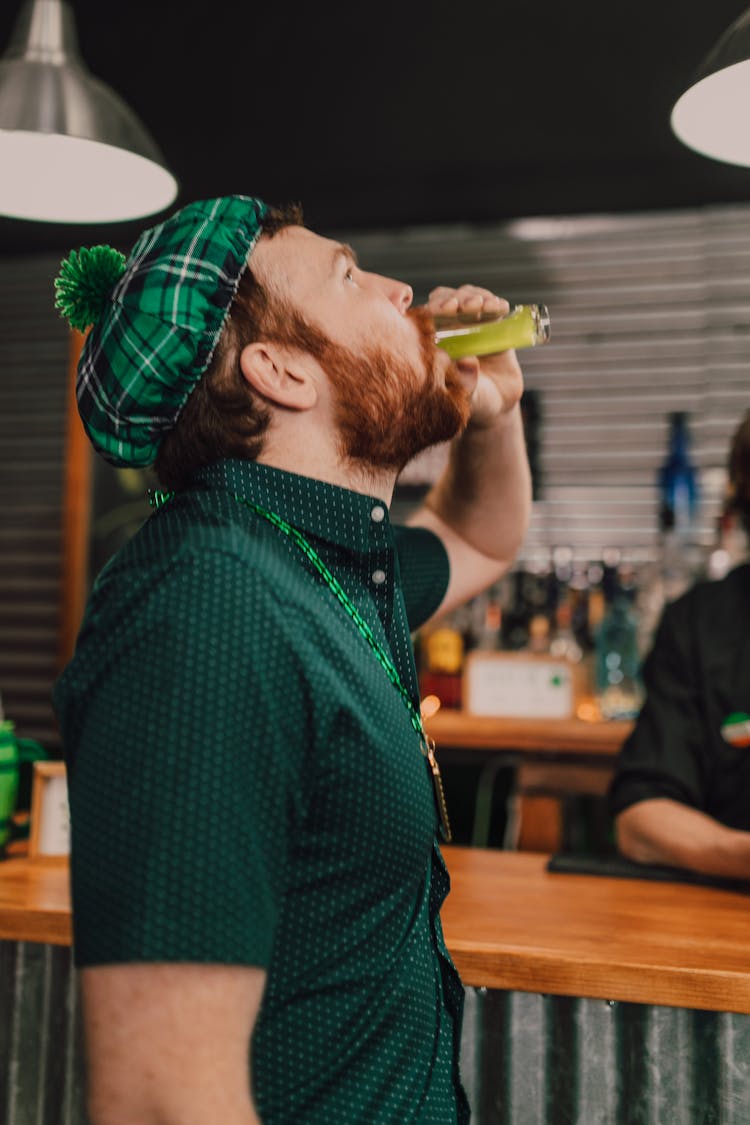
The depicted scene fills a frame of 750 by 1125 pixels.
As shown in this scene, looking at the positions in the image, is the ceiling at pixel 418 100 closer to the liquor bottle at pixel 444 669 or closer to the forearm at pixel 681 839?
the liquor bottle at pixel 444 669

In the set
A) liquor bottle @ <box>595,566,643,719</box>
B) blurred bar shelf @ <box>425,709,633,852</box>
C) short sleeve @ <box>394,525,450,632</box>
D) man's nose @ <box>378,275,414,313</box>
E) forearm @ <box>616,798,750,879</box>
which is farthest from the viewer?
liquor bottle @ <box>595,566,643,719</box>

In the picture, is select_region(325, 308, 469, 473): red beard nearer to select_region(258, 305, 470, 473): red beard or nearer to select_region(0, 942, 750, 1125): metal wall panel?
select_region(258, 305, 470, 473): red beard

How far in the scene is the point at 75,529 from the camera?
12.8ft

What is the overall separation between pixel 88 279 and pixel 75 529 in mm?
2882

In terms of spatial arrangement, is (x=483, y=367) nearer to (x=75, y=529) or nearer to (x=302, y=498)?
(x=302, y=498)

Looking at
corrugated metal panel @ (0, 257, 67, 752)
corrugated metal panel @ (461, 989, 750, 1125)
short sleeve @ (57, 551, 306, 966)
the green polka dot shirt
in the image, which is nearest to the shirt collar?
the green polka dot shirt

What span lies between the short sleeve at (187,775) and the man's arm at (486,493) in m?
0.84

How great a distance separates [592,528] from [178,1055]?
117 inches

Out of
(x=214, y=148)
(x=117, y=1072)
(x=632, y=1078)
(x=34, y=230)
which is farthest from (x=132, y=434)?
(x=34, y=230)

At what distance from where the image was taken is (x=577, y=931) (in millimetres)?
1403

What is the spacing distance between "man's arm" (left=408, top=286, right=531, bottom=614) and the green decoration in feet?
2.09

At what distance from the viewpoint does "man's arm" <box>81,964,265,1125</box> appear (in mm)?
749

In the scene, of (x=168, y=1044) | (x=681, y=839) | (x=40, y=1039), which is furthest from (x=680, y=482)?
(x=168, y=1044)

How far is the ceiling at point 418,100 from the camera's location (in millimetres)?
2732
